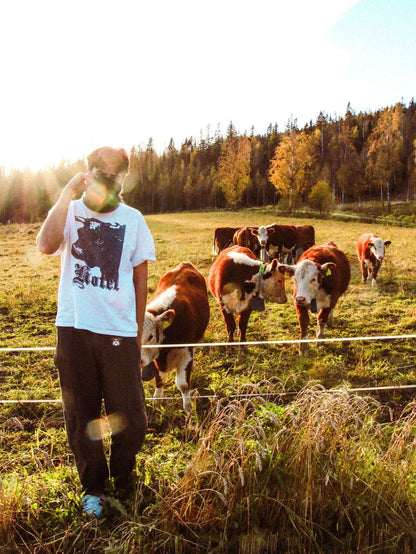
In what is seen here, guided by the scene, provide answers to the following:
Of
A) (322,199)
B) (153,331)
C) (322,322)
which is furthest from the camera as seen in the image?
(322,199)

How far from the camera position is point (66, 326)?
2.64m

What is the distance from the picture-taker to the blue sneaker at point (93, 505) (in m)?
2.63

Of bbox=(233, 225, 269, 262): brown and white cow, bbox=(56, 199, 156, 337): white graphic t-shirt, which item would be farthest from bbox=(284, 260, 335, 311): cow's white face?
bbox=(233, 225, 269, 262): brown and white cow

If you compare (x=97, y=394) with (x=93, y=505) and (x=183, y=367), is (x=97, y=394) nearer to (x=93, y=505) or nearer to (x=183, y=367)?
(x=93, y=505)

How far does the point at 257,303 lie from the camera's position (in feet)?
24.8

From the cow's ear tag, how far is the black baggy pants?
193 inches

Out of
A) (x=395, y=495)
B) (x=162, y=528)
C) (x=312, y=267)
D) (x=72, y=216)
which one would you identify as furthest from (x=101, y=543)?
(x=312, y=267)

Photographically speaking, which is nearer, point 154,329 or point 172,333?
point 154,329

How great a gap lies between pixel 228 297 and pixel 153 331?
3040mm

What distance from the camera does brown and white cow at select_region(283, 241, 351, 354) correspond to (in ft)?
24.2

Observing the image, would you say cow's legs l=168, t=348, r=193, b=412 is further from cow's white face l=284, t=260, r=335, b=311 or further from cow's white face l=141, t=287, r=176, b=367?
cow's white face l=284, t=260, r=335, b=311

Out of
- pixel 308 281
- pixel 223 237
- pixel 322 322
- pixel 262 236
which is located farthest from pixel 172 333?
pixel 223 237

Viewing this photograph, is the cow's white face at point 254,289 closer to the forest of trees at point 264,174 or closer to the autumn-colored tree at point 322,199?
the autumn-colored tree at point 322,199

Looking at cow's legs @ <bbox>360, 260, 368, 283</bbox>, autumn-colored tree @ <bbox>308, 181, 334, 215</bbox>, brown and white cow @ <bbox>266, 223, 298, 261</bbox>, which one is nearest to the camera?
cow's legs @ <bbox>360, 260, 368, 283</bbox>
